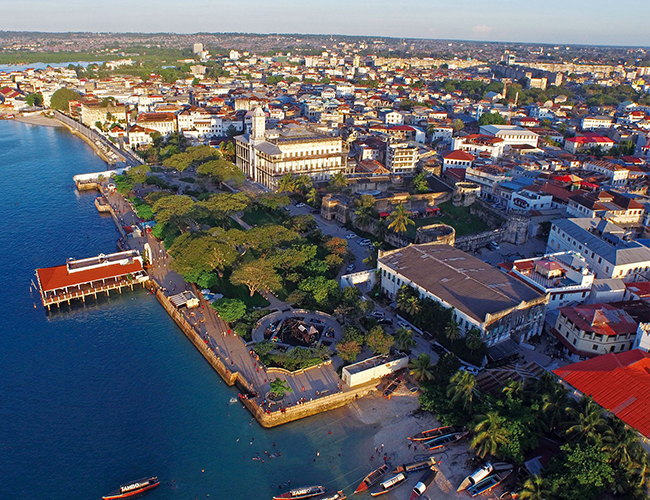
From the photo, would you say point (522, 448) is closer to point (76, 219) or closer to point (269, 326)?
point (269, 326)

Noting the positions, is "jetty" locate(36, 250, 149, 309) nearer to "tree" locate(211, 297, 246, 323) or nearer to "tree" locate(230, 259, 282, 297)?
"tree" locate(230, 259, 282, 297)

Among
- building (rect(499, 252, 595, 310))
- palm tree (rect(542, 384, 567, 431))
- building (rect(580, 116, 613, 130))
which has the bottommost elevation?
palm tree (rect(542, 384, 567, 431))

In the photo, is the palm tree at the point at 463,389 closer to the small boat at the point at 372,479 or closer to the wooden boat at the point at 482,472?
the wooden boat at the point at 482,472

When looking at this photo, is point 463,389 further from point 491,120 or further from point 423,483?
point 491,120

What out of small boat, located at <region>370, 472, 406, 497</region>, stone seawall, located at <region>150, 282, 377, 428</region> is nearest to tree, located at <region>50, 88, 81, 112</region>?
stone seawall, located at <region>150, 282, 377, 428</region>

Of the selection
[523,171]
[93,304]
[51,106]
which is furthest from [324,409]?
[51,106]

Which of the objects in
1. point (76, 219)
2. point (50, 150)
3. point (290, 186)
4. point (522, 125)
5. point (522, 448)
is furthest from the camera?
point (522, 125)

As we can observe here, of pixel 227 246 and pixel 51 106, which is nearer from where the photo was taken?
pixel 227 246
